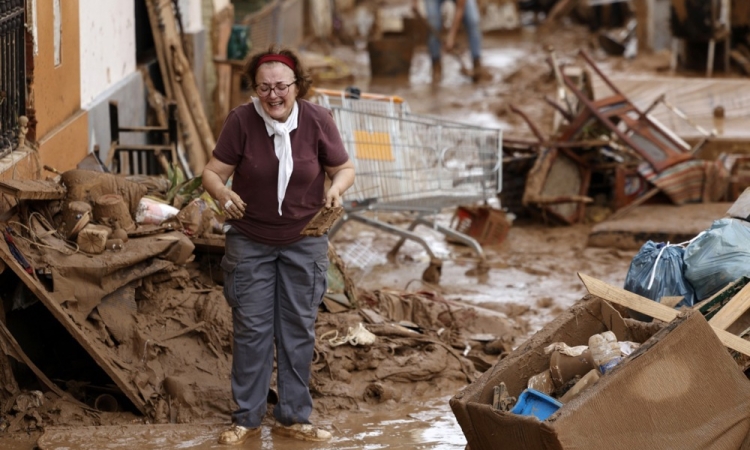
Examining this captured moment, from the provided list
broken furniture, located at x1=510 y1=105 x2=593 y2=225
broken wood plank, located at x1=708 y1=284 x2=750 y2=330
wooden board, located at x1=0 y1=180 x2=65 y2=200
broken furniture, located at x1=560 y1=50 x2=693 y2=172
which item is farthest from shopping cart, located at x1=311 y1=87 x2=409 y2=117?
broken wood plank, located at x1=708 y1=284 x2=750 y2=330

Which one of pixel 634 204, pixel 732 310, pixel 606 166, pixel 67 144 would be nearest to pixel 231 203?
pixel 732 310

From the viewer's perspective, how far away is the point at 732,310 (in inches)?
184

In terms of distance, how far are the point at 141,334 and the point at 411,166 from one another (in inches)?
134

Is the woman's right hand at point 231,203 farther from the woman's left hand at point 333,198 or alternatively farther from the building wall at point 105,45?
the building wall at point 105,45

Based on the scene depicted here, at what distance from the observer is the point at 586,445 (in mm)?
3877

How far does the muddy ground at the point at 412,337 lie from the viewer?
513 centimetres

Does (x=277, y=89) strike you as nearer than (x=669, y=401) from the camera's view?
No

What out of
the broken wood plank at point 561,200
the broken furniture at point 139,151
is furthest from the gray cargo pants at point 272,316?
the broken wood plank at point 561,200

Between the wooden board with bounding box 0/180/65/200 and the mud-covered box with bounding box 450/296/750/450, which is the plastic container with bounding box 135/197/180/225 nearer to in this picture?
the wooden board with bounding box 0/180/65/200

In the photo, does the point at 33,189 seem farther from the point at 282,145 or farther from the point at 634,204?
the point at 634,204

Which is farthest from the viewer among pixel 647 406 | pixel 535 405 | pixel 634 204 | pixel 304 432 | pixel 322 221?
pixel 634 204

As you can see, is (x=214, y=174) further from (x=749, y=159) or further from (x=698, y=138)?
(x=698, y=138)

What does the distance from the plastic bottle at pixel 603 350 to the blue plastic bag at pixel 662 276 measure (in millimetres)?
1035

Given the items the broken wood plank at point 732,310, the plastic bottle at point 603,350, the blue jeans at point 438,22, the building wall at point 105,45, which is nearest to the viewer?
the plastic bottle at point 603,350
